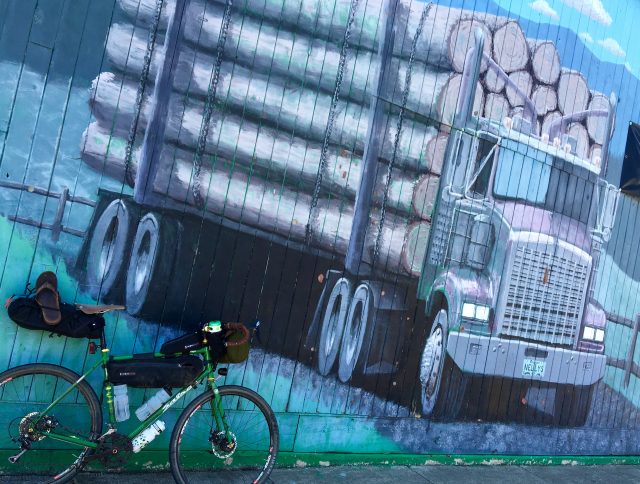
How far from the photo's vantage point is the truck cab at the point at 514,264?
5812mm

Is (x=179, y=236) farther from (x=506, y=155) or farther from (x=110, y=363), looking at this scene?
(x=506, y=155)

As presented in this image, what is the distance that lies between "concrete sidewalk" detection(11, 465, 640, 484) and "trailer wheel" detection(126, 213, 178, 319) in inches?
44.7

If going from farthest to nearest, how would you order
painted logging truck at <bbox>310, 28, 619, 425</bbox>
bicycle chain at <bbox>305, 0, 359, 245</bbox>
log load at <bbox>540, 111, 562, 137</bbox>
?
log load at <bbox>540, 111, 562, 137</bbox> → painted logging truck at <bbox>310, 28, 619, 425</bbox> → bicycle chain at <bbox>305, 0, 359, 245</bbox>

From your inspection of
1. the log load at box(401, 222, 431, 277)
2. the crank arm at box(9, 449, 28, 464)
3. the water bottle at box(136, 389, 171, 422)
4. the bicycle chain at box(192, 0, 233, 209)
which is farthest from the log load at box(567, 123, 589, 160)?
the crank arm at box(9, 449, 28, 464)

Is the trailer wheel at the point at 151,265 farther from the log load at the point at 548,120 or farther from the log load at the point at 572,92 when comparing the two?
the log load at the point at 572,92

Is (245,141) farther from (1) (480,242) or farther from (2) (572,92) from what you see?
(2) (572,92)

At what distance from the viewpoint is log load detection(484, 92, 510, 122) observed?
598 cm

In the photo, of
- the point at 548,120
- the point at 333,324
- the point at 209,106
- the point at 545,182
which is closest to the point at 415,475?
the point at 333,324

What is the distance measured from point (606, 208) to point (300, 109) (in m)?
3.97

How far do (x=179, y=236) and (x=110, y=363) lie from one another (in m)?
1.01

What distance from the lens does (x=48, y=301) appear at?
3797mm

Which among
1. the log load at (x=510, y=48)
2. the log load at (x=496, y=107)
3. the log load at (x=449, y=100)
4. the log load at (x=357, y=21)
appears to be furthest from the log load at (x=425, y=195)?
the log load at (x=510, y=48)

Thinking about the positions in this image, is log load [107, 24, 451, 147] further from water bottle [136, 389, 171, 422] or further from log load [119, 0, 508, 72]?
water bottle [136, 389, 171, 422]

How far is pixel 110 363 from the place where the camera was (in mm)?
4000
